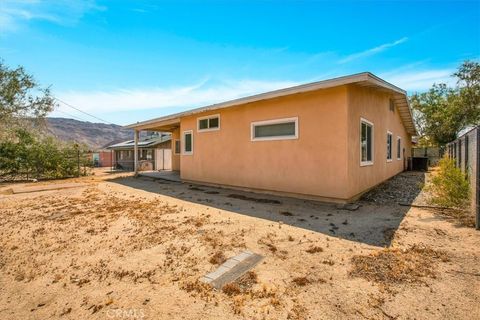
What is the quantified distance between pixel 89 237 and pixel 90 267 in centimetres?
126

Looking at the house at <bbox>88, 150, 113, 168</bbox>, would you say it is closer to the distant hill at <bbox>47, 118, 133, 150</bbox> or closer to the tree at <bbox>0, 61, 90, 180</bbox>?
the tree at <bbox>0, 61, 90, 180</bbox>

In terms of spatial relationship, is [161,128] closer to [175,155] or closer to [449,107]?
[175,155]

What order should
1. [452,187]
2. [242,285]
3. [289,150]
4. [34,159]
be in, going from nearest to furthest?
[242,285], [452,187], [289,150], [34,159]

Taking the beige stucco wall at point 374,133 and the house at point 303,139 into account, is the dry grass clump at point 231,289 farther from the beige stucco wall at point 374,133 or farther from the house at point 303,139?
the beige stucco wall at point 374,133

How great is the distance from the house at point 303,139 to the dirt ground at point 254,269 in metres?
1.15

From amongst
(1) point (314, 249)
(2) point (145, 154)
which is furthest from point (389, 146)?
(2) point (145, 154)

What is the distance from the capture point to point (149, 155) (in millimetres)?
23359

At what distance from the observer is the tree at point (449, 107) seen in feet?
60.8

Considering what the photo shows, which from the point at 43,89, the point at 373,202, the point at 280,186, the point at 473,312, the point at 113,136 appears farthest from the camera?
the point at 113,136

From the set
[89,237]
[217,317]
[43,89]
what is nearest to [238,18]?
[89,237]

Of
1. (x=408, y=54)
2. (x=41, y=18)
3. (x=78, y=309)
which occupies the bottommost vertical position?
(x=78, y=309)

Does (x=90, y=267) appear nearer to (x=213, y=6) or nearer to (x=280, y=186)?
(x=280, y=186)

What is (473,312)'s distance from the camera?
194 cm

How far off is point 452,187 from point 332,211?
2.59 meters
